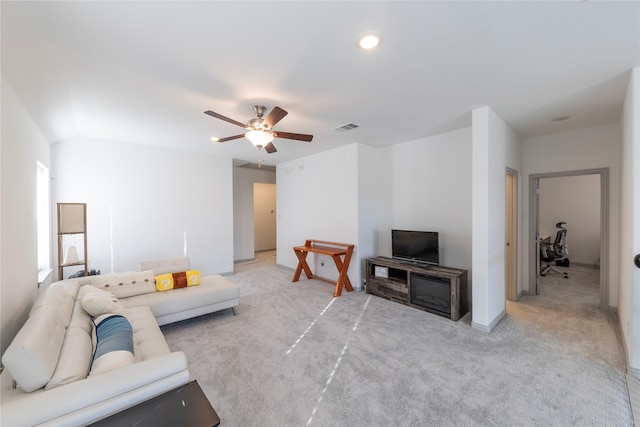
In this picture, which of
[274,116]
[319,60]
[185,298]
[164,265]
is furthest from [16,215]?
[319,60]

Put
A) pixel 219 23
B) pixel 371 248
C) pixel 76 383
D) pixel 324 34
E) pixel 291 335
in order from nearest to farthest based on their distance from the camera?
1. pixel 76 383
2. pixel 219 23
3. pixel 324 34
4. pixel 291 335
5. pixel 371 248

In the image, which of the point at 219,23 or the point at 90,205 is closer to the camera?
the point at 219,23

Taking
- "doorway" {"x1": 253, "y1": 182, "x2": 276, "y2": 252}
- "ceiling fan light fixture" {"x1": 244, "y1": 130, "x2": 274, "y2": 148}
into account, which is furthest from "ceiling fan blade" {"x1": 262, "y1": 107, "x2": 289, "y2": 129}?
"doorway" {"x1": 253, "y1": 182, "x2": 276, "y2": 252}

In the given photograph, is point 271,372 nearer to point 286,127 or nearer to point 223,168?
point 286,127

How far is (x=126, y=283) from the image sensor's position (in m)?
3.15

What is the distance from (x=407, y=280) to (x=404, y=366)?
5.26 feet

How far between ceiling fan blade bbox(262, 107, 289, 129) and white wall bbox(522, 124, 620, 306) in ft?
13.3

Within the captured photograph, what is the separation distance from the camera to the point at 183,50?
6.15 feet

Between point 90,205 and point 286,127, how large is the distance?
11.5 ft

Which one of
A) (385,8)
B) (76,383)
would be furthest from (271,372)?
(385,8)

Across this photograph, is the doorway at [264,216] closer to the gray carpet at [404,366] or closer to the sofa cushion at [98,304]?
the gray carpet at [404,366]

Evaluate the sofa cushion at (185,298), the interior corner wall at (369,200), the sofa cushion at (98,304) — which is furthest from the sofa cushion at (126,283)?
the interior corner wall at (369,200)

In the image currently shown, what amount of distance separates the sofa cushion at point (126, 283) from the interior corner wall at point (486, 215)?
4.01m

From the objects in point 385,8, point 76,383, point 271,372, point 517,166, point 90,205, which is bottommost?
point 271,372
